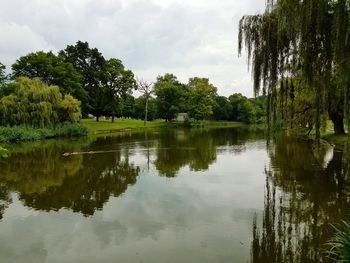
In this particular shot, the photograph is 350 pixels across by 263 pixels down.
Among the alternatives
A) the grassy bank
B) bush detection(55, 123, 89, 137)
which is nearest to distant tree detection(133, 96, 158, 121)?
bush detection(55, 123, 89, 137)

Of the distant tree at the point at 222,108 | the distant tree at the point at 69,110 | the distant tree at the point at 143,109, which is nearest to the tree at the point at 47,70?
the distant tree at the point at 69,110

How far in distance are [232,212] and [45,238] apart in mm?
5326

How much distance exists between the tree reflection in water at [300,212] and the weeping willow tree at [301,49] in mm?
2339

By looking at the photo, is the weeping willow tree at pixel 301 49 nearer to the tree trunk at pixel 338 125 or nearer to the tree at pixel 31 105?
the tree trunk at pixel 338 125

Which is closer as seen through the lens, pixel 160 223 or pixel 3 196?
pixel 160 223

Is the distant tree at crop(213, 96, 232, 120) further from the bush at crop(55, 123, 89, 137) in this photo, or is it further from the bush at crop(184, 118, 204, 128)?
the bush at crop(55, 123, 89, 137)

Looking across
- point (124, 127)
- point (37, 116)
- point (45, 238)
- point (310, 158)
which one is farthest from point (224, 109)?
point (45, 238)

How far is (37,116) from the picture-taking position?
38.2 meters

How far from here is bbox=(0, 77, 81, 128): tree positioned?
37.0 metres

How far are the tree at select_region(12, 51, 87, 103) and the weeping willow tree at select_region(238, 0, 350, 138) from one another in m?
38.7

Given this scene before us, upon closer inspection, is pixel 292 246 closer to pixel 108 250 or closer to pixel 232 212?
pixel 232 212

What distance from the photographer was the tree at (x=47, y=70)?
47281 mm

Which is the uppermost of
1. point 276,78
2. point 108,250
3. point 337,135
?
point 276,78

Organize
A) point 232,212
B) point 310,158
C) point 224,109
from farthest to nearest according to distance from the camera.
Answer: point 224,109, point 310,158, point 232,212
